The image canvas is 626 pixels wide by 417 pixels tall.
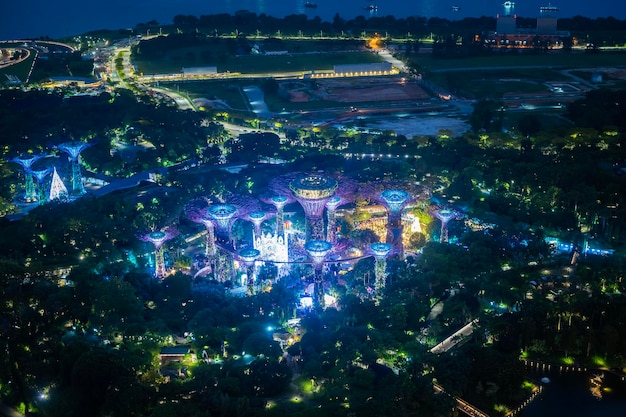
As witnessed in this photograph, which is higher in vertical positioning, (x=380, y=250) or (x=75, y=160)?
(x=75, y=160)

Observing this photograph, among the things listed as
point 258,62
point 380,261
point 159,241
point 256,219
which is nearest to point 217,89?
point 258,62

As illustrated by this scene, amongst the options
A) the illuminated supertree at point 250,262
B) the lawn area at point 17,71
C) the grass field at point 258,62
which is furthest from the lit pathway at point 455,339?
the lawn area at point 17,71

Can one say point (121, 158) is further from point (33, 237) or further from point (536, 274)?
point (536, 274)

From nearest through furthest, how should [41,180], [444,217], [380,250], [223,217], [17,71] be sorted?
[380,250]
[223,217]
[444,217]
[41,180]
[17,71]

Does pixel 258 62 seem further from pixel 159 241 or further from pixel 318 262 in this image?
pixel 318 262

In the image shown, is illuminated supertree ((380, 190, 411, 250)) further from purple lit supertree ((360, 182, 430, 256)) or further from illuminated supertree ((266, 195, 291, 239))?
illuminated supertree ((266, 195, 291, 239))

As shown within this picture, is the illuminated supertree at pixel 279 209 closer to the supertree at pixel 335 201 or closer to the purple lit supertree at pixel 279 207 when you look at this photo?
the purple lit supertree at pixel 279 207
